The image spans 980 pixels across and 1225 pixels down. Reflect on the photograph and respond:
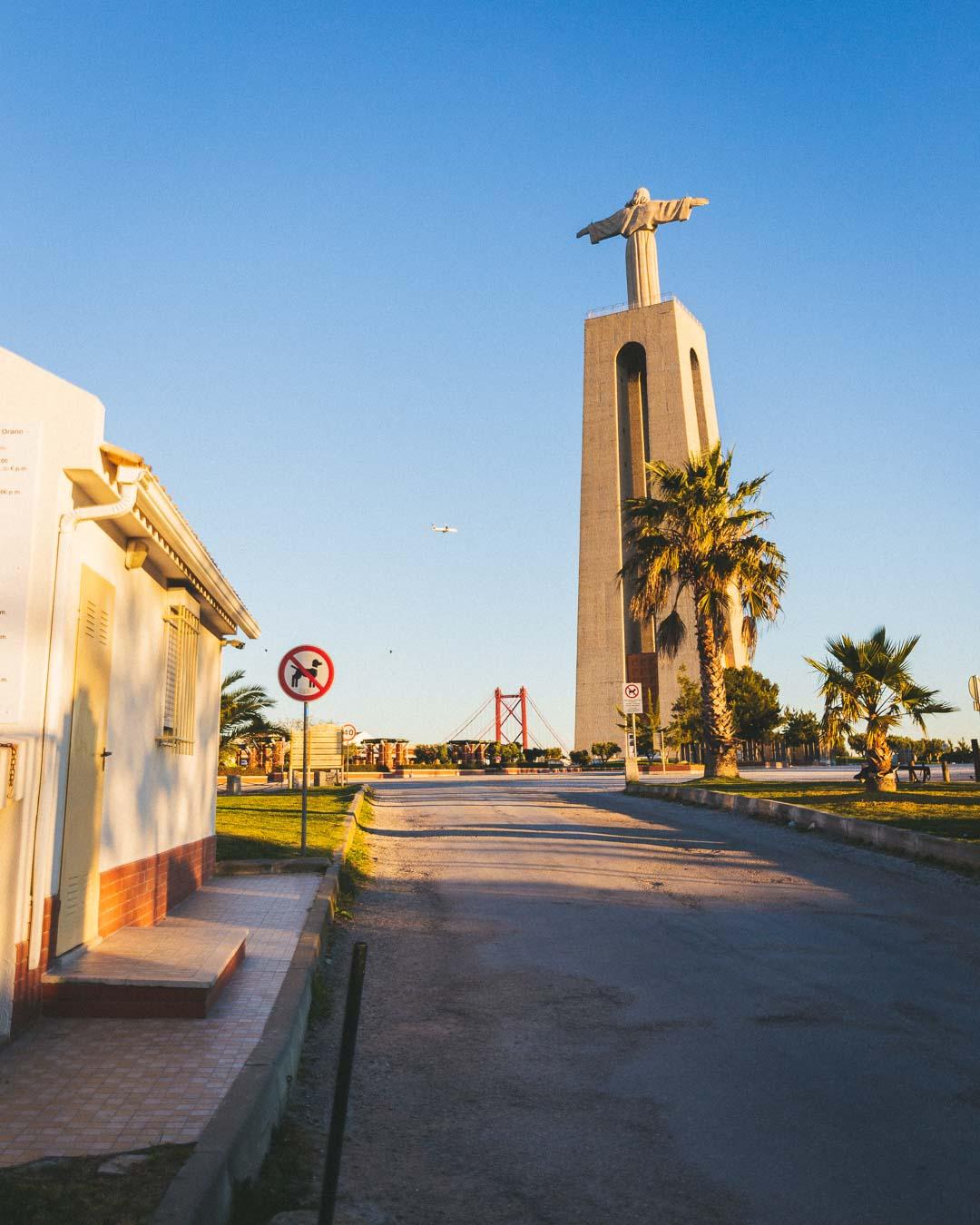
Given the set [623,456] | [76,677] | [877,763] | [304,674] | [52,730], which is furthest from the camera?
[623,456]

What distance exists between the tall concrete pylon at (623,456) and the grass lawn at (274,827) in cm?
5178

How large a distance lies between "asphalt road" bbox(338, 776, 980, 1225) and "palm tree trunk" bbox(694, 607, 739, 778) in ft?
58.8

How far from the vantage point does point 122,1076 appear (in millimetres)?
4484

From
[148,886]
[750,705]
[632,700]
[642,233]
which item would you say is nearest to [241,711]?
[632,700]

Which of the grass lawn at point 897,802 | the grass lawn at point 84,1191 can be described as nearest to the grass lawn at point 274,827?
the grass lawn at point 897,802

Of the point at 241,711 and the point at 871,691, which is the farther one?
the point at 241,711

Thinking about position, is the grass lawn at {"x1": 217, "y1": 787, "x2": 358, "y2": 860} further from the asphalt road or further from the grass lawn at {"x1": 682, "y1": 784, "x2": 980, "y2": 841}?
the grass lawn at {"x1": 682, "y1": 784, "x2": 980, "y2": 841}

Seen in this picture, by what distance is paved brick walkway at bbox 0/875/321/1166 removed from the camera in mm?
3754

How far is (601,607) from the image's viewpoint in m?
79.8

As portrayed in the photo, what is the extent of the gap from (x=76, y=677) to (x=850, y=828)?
11656mm

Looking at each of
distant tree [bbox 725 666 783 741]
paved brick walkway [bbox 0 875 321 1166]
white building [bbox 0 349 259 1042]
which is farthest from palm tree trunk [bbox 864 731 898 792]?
distant tree [bbox 725 666 783 741]

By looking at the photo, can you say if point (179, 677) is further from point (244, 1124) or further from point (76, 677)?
point (244, 1124)

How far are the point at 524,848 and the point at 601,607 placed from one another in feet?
216

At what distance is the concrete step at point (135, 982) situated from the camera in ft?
18.1
